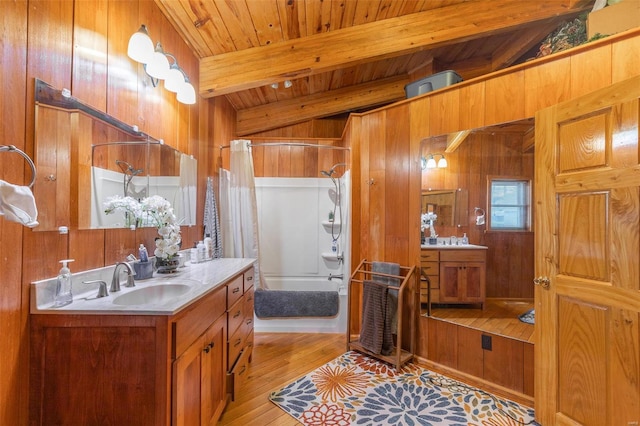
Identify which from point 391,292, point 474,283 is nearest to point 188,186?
point 391,292

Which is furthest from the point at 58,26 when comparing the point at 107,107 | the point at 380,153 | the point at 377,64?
the point at 377,64

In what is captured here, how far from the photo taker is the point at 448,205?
91.7 inches

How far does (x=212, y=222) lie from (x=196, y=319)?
152cm

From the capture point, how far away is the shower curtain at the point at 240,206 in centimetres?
292

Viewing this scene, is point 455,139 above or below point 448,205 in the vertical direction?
above

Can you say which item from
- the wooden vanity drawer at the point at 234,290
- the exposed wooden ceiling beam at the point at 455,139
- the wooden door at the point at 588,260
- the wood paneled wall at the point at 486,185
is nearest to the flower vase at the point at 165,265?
the wooden vanity drawer at the point at 234,290

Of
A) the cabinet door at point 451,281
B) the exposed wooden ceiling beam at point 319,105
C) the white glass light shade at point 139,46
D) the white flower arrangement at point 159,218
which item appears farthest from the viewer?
the exposed wooden ceiling beam at point 319,105

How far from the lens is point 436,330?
235 cm

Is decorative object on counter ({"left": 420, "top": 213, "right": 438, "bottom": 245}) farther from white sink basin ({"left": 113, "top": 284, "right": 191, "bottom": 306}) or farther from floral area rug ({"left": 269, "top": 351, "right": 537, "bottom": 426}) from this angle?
white sink basin ({"left": 113, "top": 284, "right": 191, "bottom": 306})

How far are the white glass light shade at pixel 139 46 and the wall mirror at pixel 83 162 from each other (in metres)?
0.40

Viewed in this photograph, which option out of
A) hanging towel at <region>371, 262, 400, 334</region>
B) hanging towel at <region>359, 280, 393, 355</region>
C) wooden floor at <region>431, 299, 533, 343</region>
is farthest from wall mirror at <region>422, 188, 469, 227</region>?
hanging towel at <region>359, 280, 393, 355</region>

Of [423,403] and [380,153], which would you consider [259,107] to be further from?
[423,403]

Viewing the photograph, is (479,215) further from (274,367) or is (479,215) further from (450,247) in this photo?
(274,367)

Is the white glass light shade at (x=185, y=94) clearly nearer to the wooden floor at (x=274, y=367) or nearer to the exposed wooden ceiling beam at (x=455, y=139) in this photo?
the exposed wooden ceiling beam at (x=455, y=139)
